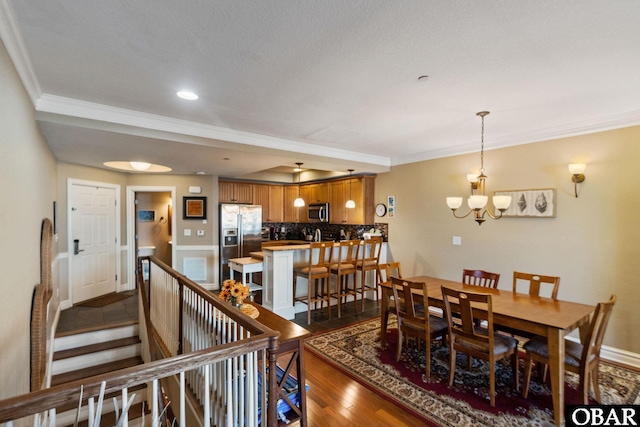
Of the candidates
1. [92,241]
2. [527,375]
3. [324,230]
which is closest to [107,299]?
[92,241]

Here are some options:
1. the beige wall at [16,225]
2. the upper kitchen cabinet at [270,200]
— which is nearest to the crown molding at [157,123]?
the beige wall at [16,225]

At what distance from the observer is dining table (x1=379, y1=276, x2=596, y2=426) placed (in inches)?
88.7

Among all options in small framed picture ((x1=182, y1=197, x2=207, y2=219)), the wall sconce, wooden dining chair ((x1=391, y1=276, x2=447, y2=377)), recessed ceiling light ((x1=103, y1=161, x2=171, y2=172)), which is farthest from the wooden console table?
small framed picture ((x1=182, y1=197, x2=207, y2=219))

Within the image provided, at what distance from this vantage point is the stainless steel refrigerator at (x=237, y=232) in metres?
6.27

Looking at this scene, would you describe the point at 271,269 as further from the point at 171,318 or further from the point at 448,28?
the point at 448,28

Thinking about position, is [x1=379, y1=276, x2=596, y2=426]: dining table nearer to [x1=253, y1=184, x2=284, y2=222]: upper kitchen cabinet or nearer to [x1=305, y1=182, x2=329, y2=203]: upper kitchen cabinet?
[x1=305, y1=182, x2=329, y2=203]: upper kitchen cabinet

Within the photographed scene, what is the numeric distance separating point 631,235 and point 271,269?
4.22 m

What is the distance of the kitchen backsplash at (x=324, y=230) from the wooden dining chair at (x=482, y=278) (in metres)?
2.03

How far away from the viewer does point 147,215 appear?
7.75 m

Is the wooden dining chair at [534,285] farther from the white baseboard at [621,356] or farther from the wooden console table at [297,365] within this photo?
the wooden console table at [297,365]

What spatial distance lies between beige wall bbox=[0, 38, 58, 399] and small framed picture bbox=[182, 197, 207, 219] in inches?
132

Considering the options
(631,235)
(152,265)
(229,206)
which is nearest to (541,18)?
(631,235)

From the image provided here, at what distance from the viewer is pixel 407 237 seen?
17.5 feet

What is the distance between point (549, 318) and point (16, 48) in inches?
162
